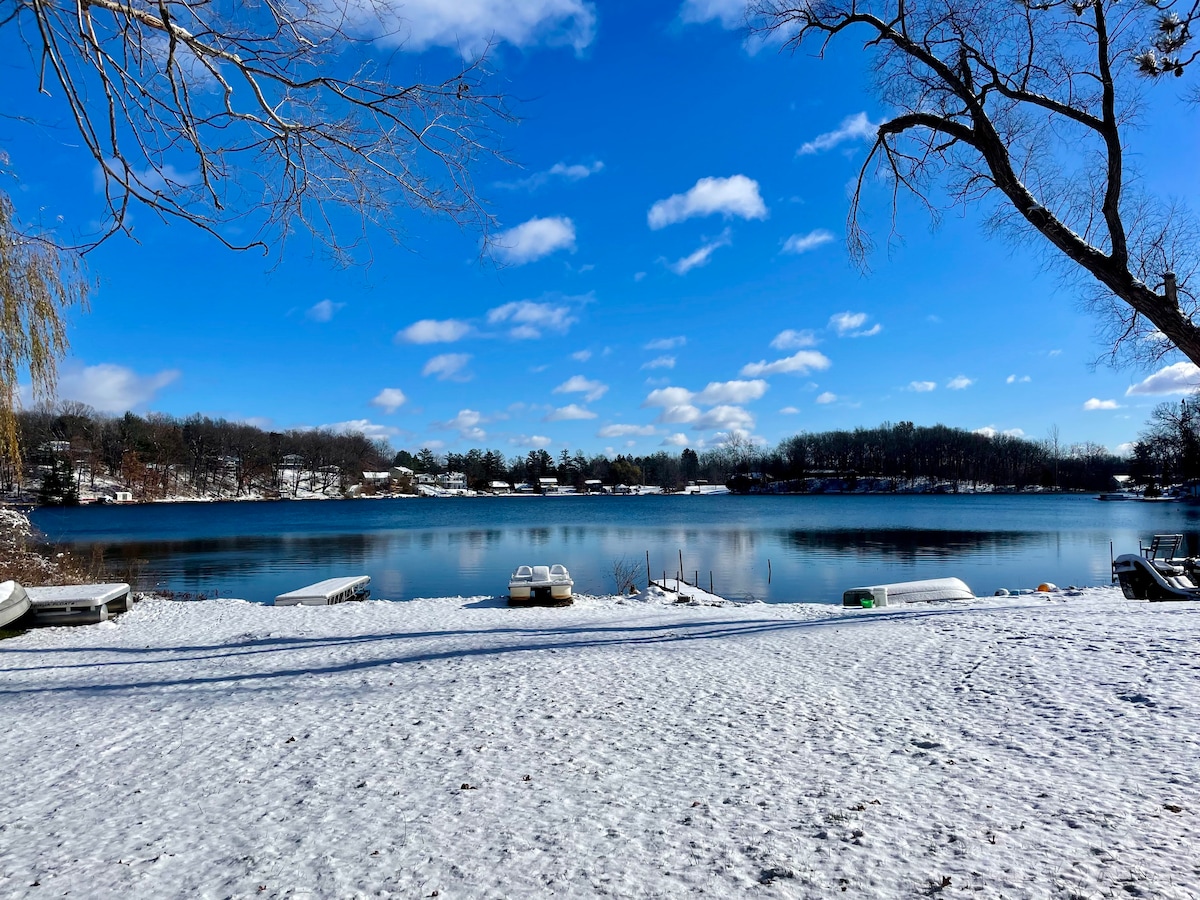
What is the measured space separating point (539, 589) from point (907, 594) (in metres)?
9.13

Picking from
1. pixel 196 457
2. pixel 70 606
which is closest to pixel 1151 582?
pixel 70 606

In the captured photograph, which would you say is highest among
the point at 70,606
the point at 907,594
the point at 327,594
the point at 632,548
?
the point at 70,606

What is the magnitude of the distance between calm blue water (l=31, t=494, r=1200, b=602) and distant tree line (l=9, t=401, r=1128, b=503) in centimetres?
2223

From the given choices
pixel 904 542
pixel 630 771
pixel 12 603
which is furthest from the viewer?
pixel 904 542

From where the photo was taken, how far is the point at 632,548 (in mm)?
38281

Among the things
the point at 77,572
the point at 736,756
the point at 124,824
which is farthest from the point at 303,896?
the point at 77,572

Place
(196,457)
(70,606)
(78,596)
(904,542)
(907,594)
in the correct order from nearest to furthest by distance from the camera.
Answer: (70,606), (78,596), (907,594), (904,542), (196,457)

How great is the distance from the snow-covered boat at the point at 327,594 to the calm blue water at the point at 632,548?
2.14 m

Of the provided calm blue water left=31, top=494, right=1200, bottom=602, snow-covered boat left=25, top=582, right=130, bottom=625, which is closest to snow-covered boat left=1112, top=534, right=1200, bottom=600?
calm blue water left=31, top=494, right=1200, bottom=602

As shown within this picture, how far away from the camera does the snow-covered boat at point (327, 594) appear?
16.4 m

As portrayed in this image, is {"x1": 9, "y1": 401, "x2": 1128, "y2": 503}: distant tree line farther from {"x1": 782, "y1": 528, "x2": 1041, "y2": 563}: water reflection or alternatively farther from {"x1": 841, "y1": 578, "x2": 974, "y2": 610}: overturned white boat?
{"x1": 841, "y1": 578, "x2": 974, "y2": 610}: overturned white boat

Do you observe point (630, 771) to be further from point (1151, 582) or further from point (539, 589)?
point (1151, 582)

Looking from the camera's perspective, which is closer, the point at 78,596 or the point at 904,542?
the point at 78,596

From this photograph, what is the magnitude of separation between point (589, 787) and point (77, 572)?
22.1 metres
